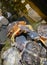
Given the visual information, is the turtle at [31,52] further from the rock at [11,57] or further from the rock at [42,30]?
the rock at [42,30]

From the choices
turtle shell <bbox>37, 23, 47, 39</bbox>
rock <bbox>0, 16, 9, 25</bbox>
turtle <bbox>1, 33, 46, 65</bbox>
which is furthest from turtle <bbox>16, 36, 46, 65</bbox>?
rock <bbox>0, 16, 9, 25</bbox>

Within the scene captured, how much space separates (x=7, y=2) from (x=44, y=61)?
0.94 m

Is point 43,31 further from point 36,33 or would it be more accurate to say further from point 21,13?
point 21,13

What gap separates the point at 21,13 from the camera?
246 centimetres

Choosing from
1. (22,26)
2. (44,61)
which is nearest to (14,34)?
(22,26)

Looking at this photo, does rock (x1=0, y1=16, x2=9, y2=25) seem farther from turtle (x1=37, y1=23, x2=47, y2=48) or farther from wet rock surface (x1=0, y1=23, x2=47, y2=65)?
turtle (x1=37, y1=23, x2=47, y2=48)

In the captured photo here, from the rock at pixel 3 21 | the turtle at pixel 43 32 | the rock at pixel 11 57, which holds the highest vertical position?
the rock at pixel 3 21

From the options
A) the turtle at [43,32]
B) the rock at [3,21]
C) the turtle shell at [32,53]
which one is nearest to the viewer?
the turtle shell at [32,53]

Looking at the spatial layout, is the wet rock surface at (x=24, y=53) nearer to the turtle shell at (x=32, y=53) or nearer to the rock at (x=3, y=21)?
the turtle shell at (x=32, y=53)

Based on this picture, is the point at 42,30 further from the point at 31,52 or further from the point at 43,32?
the point at 31,52

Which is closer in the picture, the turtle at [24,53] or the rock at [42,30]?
the turtle at [24,53]

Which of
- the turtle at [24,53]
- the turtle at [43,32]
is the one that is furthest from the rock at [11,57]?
the turtle at [43,32]

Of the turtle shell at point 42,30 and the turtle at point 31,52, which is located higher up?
the turtle shell at point 42,30

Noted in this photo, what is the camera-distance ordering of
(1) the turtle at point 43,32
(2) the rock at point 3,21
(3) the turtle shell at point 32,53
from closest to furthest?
(3) the turtle shell at point 32,53
(1) the turtle at point 43,32
(2) the rock at point 3,21
